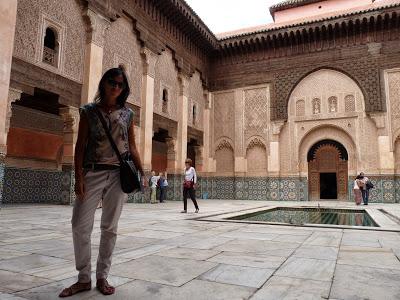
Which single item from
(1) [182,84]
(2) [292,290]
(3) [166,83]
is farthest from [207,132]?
(2) [292,290]

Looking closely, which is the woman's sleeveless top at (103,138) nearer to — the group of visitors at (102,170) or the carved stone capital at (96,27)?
the group of visitors at (102,170)

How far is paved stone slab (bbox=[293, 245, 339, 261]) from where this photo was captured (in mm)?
2459

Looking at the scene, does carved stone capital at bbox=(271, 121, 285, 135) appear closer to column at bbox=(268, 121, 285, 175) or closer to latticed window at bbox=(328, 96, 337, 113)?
column at bbox=(268, 121, 285, 175)

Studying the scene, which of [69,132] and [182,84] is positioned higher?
[182,84]

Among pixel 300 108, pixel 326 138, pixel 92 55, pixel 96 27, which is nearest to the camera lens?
pixel 92 55

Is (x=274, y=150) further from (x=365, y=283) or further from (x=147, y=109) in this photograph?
(x=365, y=283)

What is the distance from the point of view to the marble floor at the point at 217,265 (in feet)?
5.31

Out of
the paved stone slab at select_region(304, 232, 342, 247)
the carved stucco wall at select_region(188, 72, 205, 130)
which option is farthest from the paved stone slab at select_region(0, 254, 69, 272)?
the carved stucco wall at select_region(188, 72, 205, 130)

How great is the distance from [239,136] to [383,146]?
4.96m

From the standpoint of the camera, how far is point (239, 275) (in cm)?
191

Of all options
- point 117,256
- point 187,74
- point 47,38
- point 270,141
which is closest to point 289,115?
point 270,141

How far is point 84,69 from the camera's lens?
26.4ft

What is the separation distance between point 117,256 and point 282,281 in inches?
44.9

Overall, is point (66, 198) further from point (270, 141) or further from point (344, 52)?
point (344, 52)
